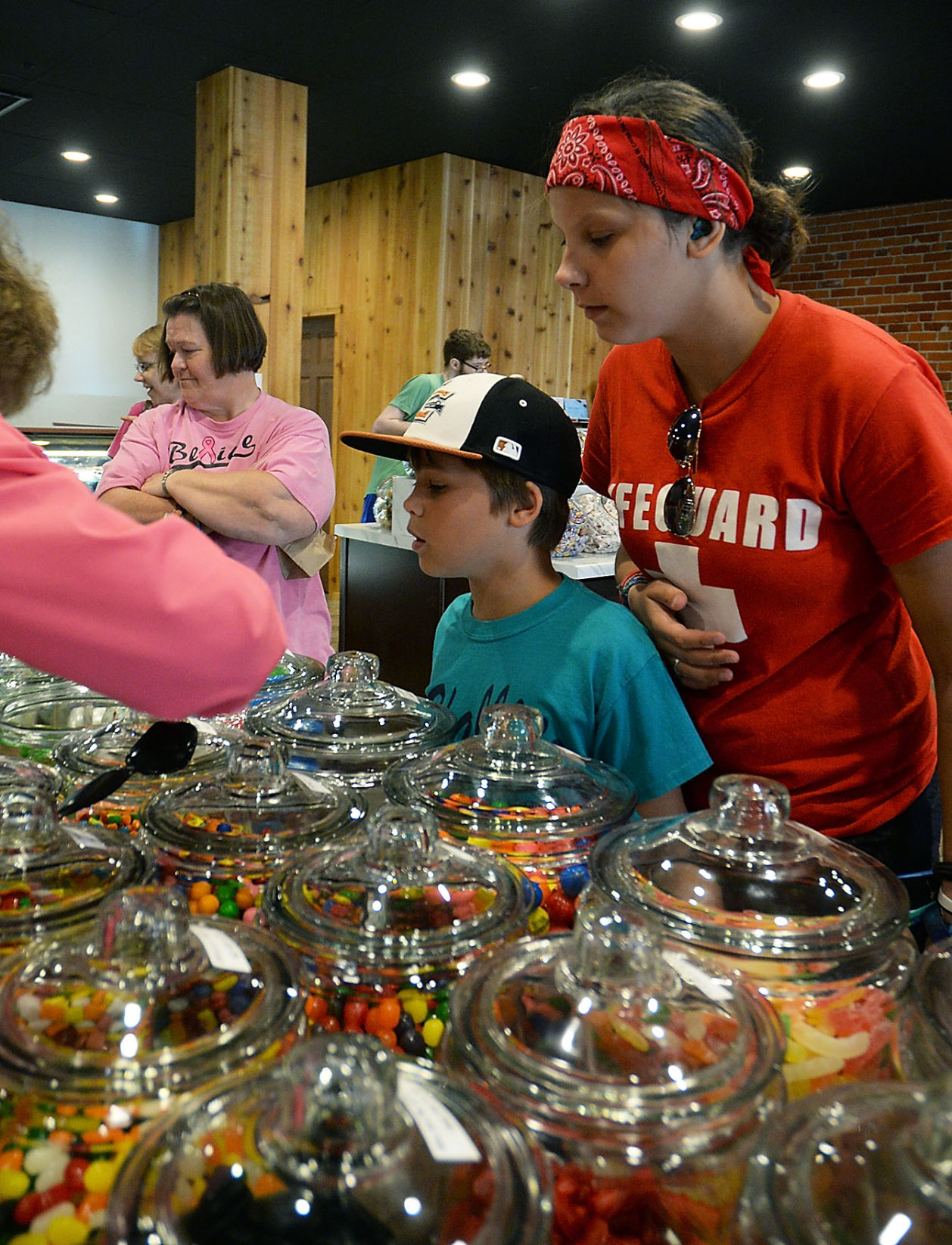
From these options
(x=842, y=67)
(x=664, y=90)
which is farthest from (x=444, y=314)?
(x=664, y=90)

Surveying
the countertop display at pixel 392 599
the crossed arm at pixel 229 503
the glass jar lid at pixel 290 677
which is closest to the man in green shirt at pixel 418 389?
the countertop display at pixel 392 599

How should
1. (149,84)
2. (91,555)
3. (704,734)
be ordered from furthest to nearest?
(149,84), (704,734), (91,555)

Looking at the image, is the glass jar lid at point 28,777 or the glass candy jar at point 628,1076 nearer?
the glass candy jar at point 628,1076

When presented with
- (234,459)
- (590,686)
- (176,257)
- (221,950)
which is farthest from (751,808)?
(176,257)

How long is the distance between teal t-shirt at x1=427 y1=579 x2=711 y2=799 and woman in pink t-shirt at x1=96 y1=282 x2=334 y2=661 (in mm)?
884

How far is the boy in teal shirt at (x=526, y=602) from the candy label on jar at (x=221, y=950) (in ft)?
2.40

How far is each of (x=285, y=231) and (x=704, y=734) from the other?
4.00m

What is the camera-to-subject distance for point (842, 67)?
181 inches

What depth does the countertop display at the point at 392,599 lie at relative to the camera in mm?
3744

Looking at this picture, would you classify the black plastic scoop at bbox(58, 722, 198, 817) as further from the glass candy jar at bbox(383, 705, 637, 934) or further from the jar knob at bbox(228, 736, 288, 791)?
the glass candy jar at bbox(383, 705, 637, 934)

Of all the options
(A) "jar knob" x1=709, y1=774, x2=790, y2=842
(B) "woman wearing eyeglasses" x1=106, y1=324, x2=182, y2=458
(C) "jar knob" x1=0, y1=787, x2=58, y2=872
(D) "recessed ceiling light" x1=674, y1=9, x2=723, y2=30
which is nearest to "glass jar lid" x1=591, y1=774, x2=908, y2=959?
(A) "jar knob" x1=709, y1=774, x2=790, y2=842

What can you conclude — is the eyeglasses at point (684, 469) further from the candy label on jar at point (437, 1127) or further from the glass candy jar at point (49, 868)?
the candy label on jar at point (437, 1127)

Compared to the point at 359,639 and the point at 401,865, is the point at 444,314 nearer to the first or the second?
the point at 359,639

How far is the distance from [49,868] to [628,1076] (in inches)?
17.7
